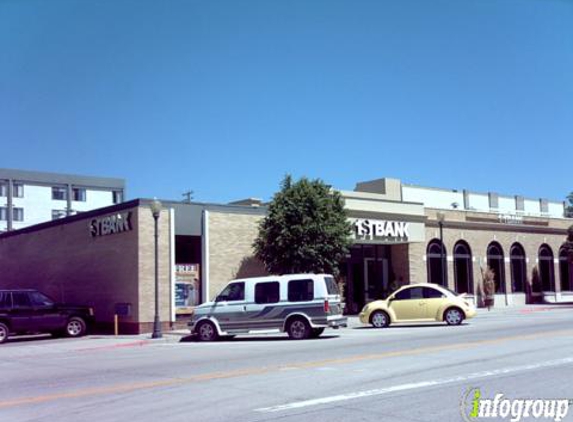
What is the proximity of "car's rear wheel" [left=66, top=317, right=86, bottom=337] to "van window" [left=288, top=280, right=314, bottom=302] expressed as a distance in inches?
387

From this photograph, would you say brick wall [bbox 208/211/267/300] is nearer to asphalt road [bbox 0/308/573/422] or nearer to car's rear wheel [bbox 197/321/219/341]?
car's rear wheel [bbox 197/321/219/341]

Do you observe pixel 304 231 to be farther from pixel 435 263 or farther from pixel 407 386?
pixel 407 386

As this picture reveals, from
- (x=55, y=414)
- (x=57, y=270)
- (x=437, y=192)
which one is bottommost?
(x=55, y=414)

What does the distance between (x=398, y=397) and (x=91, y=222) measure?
75.5ft

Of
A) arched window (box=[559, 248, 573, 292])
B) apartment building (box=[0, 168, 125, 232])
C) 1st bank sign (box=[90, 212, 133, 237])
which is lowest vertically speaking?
arched window (box=[559, 248, 573, 292])

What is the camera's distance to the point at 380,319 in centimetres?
2556

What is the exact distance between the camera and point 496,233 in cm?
4309

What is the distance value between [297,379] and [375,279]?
25.3m

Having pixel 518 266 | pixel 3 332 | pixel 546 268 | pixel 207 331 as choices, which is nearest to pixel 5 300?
pixel 3 332

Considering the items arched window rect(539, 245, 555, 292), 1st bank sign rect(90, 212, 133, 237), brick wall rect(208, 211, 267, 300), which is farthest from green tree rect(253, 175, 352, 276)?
arched window rect(539, 245, 555, 292)

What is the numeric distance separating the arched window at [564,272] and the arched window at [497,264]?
6783mm

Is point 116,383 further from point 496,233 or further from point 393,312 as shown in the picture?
point 496,233

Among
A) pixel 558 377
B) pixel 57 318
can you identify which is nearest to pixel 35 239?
pixel 57 318

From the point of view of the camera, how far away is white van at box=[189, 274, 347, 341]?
21.5 meters
